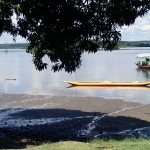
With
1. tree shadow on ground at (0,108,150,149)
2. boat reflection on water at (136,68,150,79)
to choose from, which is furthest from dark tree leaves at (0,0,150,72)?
boat reflection on water at (136,68,150,79)

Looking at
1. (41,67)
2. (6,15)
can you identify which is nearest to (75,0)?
(6,15)

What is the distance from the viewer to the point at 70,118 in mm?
22156

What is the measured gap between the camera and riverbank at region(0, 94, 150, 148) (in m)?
17.5

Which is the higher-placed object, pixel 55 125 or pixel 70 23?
pixel 70 23

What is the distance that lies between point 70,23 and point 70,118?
31.6 feet

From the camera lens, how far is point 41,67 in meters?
15.3

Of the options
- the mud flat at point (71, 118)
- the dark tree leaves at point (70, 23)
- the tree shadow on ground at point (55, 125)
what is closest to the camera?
the dark tree leaves at point (70, 23)

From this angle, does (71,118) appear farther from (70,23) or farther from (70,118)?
(70,23)

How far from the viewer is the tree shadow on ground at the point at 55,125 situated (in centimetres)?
1609

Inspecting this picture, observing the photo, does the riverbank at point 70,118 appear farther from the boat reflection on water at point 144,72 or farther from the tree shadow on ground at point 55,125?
the boat reflection on water at point 144,72

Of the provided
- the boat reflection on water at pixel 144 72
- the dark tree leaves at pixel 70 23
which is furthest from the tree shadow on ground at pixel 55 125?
the boat reflection on water at pixel 144 72

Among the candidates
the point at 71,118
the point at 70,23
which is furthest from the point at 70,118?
the point at 70,23

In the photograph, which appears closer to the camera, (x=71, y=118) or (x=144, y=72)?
(x=71, y=118)

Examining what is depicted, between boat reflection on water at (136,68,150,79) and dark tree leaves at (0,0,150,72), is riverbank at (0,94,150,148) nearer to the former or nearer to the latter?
dark tree leaves at (0,0,150,72)
